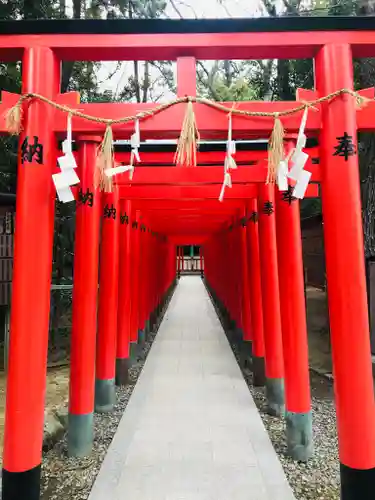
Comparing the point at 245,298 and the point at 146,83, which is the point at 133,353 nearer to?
the point at 245,298

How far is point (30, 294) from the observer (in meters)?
2.37

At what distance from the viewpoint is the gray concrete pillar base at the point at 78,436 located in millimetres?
3664

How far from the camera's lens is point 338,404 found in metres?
2.35

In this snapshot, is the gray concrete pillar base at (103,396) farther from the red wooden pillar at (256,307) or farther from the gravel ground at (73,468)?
the red wooden pillar at (256,307)

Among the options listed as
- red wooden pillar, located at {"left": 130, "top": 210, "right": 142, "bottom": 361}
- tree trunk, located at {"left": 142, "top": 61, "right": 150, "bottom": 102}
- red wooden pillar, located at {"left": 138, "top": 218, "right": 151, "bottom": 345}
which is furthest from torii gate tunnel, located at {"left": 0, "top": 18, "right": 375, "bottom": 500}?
tree trunk, located at {"left": 142, "top": 61, "right": 150, "bottom": 102}

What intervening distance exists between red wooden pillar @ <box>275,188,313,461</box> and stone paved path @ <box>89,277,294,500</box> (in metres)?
0.36

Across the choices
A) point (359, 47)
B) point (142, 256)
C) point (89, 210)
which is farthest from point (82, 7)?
point (359, 47)

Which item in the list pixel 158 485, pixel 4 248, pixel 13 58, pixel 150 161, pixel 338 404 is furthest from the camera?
pixel 4 248

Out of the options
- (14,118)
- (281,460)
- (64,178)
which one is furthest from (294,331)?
(14,118)

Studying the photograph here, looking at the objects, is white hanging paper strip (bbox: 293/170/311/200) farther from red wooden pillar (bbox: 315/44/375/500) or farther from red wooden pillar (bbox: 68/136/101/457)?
red wooden pillar (bbox: 68/136/101/457)

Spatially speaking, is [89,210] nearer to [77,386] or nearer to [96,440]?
[77,386]

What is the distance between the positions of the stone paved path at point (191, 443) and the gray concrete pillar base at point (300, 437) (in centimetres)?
22

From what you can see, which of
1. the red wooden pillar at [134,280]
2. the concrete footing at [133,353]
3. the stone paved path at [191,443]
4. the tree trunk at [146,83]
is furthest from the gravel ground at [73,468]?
the tree trunk at [146,83]

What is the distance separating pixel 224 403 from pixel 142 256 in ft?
14.2
